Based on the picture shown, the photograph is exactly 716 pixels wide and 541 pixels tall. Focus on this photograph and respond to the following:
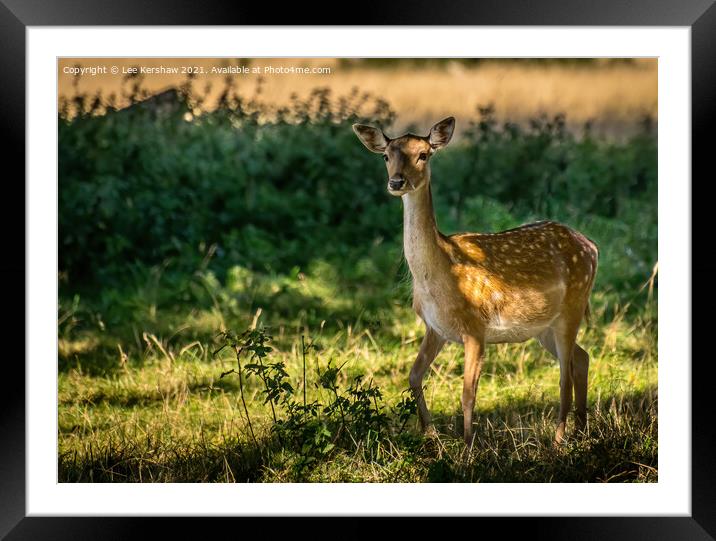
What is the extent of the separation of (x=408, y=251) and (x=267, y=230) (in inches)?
156

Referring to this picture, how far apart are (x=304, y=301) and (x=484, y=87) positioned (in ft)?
10.6

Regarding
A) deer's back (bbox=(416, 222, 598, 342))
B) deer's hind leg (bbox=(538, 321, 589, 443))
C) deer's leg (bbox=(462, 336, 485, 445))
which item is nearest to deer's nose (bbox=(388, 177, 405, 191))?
deer's back (bbox=(416, 222, 598, 342))

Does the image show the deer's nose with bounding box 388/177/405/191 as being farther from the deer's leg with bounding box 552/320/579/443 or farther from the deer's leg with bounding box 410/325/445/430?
the deer's leg with bounding box 552/320/579/443

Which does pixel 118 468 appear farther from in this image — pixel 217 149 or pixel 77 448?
pixel 217 149


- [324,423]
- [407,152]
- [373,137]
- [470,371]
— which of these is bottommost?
[324,423]

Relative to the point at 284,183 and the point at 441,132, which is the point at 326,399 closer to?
the point at 441,132

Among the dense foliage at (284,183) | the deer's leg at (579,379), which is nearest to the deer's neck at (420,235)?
the deer's leg at (579,379)

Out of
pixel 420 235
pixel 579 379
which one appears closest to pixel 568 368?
pixel 579 379

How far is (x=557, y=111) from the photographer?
12.2 m

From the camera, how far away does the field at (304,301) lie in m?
7.69

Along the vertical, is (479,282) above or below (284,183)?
below

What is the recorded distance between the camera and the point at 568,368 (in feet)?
26.2

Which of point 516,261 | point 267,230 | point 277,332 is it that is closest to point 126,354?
point 277,332
